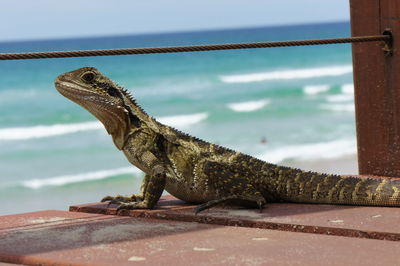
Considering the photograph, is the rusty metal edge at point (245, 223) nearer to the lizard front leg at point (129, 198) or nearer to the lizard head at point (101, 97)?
the lizard front leg at point (129, 198)

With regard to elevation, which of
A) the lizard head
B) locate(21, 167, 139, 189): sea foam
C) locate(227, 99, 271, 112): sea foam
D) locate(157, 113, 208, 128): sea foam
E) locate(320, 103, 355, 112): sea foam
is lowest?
the lizard head

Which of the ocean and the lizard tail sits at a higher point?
the ocean

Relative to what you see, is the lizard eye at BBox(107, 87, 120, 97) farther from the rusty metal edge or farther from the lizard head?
the rusty metal edge

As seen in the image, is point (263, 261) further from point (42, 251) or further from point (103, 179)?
point (103, 179)

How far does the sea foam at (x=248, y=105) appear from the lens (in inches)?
1278

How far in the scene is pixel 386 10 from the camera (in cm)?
577

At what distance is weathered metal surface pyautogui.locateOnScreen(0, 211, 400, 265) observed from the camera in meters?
3.09

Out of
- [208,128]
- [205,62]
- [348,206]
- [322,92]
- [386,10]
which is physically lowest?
[348,206]

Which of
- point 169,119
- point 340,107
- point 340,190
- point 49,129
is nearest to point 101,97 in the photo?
point 340,190

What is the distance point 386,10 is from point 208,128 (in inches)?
861

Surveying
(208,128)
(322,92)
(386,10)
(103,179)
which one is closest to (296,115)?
(208,128)

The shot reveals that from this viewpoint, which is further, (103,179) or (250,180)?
(103,179)

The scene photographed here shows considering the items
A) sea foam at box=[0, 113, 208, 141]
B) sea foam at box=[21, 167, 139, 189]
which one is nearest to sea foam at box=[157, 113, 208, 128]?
sea foam at box=[0, 113, 208, 141]

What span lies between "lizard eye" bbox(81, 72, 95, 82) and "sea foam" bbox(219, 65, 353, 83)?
39.7m
